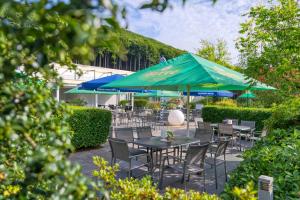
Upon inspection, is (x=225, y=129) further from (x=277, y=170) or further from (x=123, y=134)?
(x=277, y=170)

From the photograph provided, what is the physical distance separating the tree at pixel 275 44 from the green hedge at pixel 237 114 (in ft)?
17.6

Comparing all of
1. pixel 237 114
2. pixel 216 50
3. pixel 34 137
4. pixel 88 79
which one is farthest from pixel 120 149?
pixel 216 50

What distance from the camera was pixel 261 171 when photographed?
2.78 metres

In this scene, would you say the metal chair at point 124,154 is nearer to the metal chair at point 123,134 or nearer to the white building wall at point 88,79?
the metal chair at point 123,134

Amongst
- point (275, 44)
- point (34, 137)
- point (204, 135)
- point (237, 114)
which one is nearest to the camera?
point (34, 137)

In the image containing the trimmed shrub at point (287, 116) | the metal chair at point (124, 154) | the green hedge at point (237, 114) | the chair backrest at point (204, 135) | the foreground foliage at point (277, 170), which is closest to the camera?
the foreground foliage at point (277, 170)

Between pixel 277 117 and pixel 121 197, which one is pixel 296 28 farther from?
pixel 121 197

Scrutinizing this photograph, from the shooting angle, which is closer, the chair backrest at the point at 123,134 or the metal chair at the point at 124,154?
the metal chair at the point at 124,154

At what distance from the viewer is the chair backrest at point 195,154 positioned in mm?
4664

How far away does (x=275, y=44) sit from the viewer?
18.7ft

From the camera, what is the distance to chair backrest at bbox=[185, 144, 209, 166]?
466cm

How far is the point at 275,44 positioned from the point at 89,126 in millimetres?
5639

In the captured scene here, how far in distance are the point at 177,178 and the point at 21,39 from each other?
5.30m

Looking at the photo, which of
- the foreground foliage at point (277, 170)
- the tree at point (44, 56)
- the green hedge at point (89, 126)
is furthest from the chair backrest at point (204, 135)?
the tree at point (44, 56)
